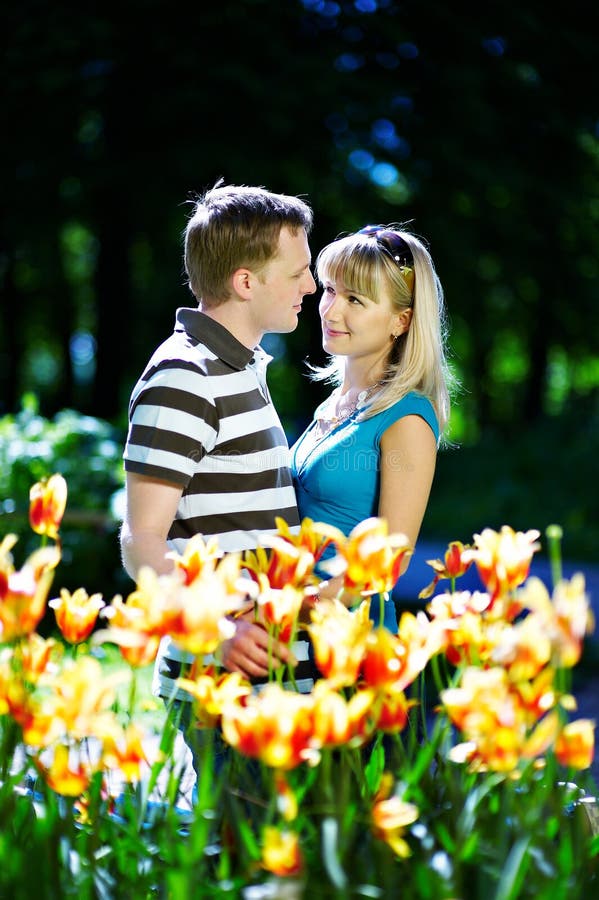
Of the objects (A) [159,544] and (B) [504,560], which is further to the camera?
(A) [159,544]

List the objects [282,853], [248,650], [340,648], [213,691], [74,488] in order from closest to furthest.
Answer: [282,853], [340,648], [213,691], [248,650], [74,488]

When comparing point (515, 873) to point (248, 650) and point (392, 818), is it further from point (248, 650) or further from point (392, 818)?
point (248, 650)

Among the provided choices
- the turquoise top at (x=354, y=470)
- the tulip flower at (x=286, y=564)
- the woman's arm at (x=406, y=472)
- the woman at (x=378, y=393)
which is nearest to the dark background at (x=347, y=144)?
the woman at (x=378, y=393)

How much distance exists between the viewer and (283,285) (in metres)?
2.49

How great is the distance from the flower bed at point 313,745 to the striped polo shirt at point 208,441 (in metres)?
0.44

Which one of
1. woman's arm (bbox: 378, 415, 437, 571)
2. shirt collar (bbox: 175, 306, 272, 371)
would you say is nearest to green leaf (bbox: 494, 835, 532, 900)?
woman's arm (bbox: 378, 415, 437, 571)

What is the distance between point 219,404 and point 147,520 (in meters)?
0.33

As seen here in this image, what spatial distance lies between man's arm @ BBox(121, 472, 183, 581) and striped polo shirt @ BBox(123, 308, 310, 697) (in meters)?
0.03

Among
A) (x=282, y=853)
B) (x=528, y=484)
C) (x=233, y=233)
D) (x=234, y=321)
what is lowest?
(x=528, y=484)

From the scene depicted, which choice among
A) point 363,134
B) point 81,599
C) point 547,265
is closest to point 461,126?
point 363,134

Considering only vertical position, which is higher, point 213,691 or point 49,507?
point 49,507

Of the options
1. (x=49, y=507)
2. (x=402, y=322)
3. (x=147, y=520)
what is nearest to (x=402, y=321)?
(x=402, y=322)

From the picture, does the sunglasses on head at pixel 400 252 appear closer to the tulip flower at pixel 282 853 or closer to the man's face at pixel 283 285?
the man's face at pixel 283 285

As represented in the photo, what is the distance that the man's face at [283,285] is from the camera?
248 centimetres
